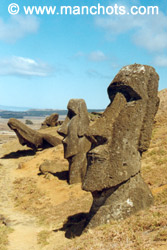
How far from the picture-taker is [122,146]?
7551mm

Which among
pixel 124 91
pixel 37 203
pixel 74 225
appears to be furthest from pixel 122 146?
pixel 37 203

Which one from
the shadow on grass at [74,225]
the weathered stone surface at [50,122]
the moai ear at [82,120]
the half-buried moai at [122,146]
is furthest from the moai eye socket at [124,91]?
the weathered stone surface at [50,122]

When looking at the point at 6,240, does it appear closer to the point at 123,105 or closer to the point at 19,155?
the point at 123,105

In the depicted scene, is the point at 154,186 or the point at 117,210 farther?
the point at 154,186

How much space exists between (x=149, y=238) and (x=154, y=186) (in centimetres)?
559

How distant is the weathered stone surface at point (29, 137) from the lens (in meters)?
23.4

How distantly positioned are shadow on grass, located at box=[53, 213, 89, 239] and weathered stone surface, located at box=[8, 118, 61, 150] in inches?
560

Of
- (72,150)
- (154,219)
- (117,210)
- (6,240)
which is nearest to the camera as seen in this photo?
(154,219)

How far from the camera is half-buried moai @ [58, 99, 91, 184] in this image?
15102 millimetres

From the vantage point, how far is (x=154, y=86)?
7824 mm

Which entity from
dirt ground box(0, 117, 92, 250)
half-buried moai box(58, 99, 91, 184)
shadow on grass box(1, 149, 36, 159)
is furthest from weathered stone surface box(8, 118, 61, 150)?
half-buried moai box(58, 99, 91, 184)

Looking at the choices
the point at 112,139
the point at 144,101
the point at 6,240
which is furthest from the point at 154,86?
the point at 6,240

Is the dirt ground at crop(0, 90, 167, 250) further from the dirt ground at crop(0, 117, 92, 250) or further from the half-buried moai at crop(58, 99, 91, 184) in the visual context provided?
the half-buried moai at crop(58, 99, 91, 184)

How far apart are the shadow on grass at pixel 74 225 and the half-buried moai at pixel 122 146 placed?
799 millimetres
